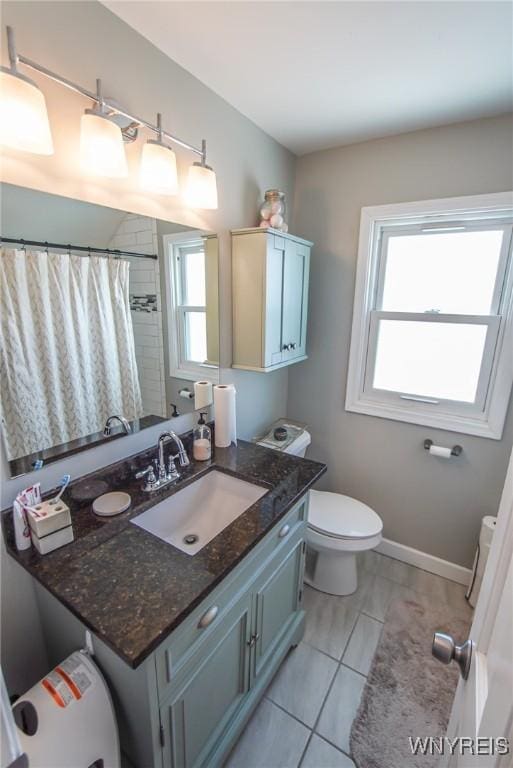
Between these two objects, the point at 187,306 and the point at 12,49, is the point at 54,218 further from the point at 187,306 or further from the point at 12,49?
the point at 187,306

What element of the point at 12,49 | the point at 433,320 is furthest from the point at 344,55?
the point at 433,320

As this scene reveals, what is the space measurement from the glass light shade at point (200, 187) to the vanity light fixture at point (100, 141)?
335 millimetres

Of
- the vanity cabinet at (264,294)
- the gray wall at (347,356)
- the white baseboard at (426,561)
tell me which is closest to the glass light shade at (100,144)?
the vanity cabinet at (264,294)

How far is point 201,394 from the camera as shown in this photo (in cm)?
163

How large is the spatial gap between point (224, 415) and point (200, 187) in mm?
954

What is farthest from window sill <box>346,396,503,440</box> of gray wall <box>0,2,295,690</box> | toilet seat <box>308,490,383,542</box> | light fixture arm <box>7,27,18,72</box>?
light fixture arm <box>7,27,18,72</box>

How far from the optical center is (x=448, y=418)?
1.90 metres

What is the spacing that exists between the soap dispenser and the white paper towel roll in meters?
0.07

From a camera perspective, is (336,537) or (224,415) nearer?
(224,415)

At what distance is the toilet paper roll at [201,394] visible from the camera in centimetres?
162

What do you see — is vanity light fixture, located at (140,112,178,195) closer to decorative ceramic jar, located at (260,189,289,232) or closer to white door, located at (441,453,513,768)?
decorative ceramic jar, located at (260,189,289,232)

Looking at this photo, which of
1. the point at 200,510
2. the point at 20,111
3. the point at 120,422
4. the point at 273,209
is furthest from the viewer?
the point at 273,209

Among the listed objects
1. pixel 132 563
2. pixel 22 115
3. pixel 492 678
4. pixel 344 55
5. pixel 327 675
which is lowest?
pixel 327 675

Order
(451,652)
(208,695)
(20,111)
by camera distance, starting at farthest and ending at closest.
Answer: (208,695) → (20,111) → (451,652)
